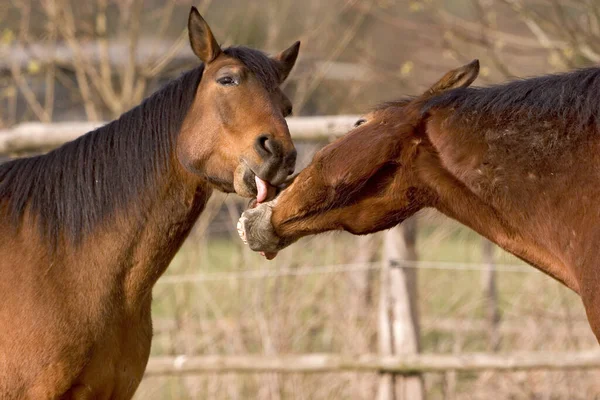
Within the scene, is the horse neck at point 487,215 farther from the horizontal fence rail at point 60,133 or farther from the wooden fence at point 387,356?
the horizontal fence rail at point 60,133

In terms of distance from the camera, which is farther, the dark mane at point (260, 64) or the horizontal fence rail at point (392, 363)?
the horizontal fence rail at point (392, 363)

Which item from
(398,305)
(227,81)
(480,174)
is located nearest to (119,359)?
(227,81)

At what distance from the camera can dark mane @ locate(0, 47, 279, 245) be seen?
369 cm

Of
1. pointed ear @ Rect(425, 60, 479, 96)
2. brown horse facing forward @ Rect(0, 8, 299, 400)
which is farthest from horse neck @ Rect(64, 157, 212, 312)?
pointed ear @ Rect(425, 60, 479, 96)

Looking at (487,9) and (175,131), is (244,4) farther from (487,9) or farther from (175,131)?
(175,131)

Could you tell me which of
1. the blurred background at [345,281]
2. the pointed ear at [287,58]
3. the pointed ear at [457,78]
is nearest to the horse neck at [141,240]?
the pointed ear at [287,58]

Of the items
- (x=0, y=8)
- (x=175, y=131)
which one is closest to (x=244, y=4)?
(x=0, y=8)

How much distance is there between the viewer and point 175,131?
3.75 m

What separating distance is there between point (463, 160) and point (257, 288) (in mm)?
3607

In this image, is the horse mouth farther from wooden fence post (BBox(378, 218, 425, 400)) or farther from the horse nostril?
wooden fence post (BBox(378, 218, 425, 400))

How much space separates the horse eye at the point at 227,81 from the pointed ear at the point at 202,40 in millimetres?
164

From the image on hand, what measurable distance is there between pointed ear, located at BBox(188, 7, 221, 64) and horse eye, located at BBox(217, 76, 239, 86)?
0.54 ft

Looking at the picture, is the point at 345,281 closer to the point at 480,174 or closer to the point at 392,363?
the point at 392,363

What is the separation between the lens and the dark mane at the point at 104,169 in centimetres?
369
